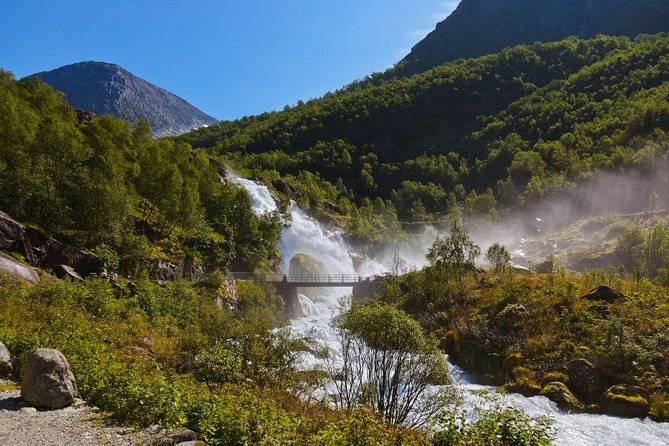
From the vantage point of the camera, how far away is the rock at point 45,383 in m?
9.90

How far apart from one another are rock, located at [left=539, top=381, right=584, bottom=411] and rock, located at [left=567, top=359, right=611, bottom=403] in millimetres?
527

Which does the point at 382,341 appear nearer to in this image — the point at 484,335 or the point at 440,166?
the point at 484,335

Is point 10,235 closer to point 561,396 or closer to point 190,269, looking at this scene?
point 190,269

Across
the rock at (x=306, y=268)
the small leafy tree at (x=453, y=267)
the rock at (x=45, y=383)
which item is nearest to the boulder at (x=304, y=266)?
the rock at (x=306, y=268)

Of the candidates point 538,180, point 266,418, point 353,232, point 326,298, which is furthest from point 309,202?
point 266,418

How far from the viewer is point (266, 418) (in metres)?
9.09

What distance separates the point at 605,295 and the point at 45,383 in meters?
30.5

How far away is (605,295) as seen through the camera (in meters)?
28.9

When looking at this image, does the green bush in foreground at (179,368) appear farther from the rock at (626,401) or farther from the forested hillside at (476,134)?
the forested hillside at (476,134)

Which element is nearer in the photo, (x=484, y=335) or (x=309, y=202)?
(x=484, y=335)

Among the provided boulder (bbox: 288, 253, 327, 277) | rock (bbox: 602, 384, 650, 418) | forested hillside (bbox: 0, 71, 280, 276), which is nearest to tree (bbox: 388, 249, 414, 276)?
boulder (bbox: 288, 253, 327, 277)

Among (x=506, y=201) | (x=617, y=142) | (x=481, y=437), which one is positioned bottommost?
(x=481, y=437)

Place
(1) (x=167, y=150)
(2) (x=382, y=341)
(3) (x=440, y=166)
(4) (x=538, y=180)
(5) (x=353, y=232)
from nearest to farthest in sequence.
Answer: (2) (x=382, y=341), (1) (x=167, y=150), (5) (x=353, y=232), (4) (x=538, y=180), (3) (x=440, y=166)

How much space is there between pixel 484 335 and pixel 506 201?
10134cm
